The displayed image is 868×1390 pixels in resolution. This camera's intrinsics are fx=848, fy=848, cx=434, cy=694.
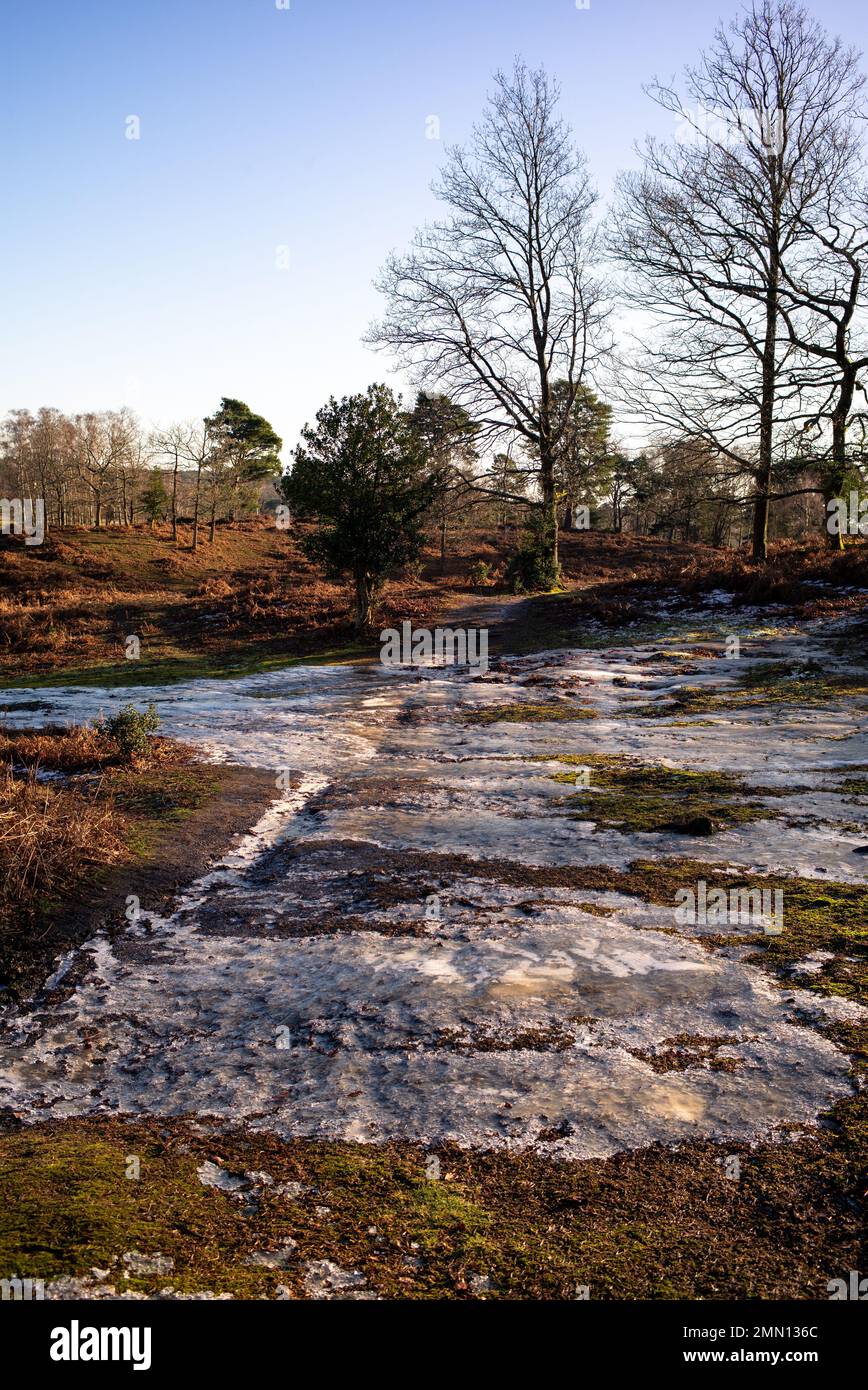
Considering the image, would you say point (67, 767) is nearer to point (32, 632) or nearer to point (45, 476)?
point (32, 632)

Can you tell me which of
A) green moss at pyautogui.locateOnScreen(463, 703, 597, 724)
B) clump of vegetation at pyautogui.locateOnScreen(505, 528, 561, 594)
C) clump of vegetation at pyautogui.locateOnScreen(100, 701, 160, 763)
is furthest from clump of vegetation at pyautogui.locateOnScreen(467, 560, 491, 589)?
clump of vegetation at pyautogui.locateOnScreen(100, 701, 160, 763)

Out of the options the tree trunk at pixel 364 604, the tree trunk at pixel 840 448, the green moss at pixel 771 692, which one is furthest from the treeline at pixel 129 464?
the green moss at pixel 771 692

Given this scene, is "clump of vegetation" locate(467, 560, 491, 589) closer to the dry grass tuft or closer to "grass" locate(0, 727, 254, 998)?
"grass" locate(0, 727, 254, 998)

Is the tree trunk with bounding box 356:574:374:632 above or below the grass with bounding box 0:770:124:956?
above

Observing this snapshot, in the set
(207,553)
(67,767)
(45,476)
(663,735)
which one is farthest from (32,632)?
(45,476)

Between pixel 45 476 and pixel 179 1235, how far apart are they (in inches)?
2745

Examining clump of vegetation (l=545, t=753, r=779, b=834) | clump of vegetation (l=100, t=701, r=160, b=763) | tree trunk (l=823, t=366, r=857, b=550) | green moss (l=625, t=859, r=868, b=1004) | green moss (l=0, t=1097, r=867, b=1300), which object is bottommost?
green moss (l=0, t=1097, r=867, b=1300)

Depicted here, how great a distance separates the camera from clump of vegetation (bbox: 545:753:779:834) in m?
8.85

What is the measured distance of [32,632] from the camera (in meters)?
25.2

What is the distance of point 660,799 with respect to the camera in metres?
9.80

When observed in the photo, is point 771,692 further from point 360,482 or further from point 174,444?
point 174,444

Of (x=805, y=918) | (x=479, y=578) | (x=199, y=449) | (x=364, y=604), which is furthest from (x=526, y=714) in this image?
(x=199, y=449)

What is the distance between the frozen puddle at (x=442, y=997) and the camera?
4301 mm

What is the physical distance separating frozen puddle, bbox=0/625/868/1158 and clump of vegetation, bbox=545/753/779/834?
0.92 feet
